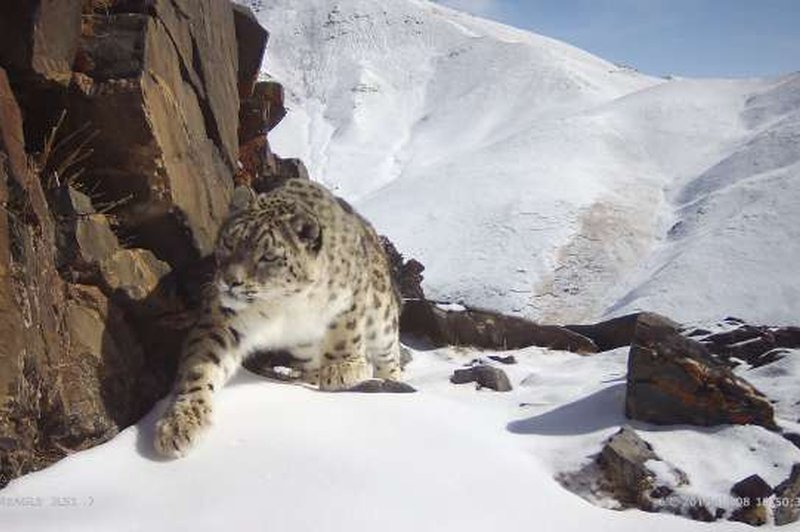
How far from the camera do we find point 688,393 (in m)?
6.55

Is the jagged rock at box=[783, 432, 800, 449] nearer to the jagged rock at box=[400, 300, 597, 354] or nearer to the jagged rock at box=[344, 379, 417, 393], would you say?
the jagged rock at box=[344, 379, 417, 393]

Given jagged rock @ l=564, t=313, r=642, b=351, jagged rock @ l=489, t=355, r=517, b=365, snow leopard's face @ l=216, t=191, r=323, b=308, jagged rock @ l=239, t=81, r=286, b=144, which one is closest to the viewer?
snow leopard's face @ l=216, t=191, r=323, b=308

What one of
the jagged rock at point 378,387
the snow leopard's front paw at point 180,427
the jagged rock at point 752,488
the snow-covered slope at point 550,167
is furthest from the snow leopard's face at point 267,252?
the snow-covered slope at point 550,167

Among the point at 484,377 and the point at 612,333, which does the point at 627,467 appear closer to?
the point at 484,377

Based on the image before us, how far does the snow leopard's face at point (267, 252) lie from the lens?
6.31 metres

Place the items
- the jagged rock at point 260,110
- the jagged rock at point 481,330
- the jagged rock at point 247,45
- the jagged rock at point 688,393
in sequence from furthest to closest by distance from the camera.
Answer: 1. the jagged rock at point 481,330
2. the jagged rock at point 260,110
3. the jagged rock at point 247,45
4. the jagged rock at point 688,393

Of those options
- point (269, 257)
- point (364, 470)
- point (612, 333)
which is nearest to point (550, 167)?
point (612, 333)

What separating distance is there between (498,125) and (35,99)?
36982 mm

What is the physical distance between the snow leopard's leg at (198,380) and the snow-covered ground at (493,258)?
0.13m

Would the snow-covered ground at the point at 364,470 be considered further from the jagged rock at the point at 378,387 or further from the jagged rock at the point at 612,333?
the jagged rock at the point at 612,333

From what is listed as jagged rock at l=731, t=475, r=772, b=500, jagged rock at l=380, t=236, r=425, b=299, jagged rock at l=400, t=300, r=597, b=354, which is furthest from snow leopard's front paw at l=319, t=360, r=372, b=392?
jagged rock at l=380, t=236, r=425, b=299

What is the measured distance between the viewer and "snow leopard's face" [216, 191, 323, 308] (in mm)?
6312

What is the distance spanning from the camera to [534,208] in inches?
1037

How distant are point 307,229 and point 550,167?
24.3 m
